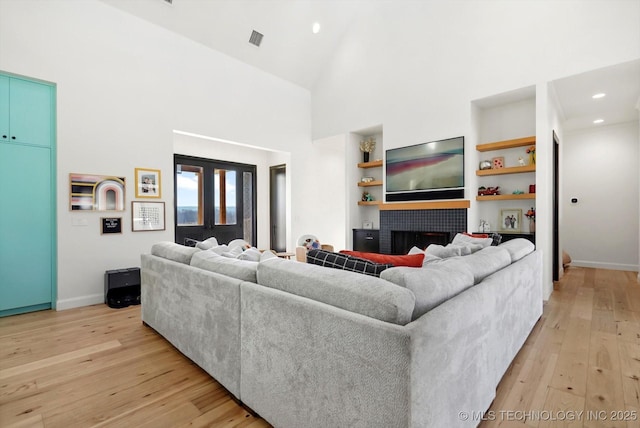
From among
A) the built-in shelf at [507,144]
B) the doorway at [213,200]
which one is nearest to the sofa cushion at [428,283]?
the built-in shelf at [507,144]

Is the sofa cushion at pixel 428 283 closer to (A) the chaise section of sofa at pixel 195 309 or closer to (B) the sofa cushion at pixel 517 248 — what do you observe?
(A) the chaise section of sofa at pixel 195 309

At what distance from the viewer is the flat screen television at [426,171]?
4.65 m

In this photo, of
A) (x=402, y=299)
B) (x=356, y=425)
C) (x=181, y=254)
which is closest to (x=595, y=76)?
(x=402, y=299)

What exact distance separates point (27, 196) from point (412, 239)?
5.12 meters

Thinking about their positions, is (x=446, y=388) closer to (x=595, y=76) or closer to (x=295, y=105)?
(x=595, y=76)

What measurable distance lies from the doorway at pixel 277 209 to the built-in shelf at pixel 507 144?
399cm

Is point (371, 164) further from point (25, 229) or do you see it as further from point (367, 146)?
point (25, 229)

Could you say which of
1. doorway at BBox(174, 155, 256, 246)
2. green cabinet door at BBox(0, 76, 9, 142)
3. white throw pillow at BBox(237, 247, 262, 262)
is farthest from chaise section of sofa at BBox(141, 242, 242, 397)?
doorway at BBox(174, 155, 256, 246)

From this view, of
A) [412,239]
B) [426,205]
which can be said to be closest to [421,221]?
[426,205]

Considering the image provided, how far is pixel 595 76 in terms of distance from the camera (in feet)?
12.2

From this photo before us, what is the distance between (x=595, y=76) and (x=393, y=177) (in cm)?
278

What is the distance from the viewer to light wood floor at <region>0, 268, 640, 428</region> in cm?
167

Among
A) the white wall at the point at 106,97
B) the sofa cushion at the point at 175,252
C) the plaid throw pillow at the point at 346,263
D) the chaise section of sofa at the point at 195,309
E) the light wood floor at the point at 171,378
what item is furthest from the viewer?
the white wall at the point at 106,97

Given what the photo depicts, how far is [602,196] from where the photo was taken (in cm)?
570
